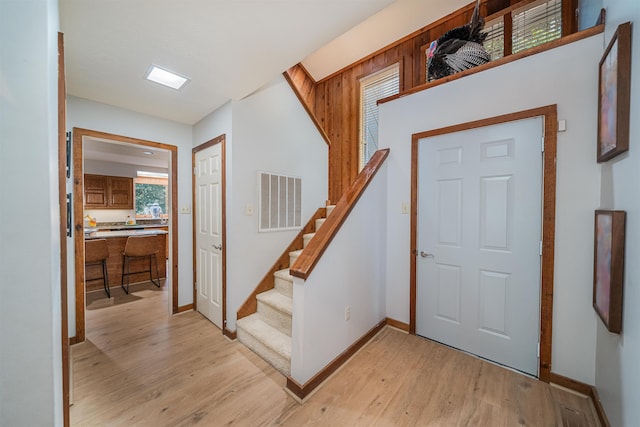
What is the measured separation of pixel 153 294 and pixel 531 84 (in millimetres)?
5080

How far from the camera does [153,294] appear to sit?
3.75 m

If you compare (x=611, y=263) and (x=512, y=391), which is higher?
(x=611, y=263)

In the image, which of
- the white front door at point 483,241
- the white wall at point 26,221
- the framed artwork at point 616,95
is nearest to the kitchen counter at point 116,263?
the white wall at point 26,221

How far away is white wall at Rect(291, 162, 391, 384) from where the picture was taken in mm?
1718

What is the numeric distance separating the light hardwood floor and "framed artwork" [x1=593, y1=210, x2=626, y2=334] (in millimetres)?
746

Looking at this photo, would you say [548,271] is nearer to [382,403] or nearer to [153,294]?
[382,403]

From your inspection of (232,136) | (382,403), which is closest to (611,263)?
(382,403)

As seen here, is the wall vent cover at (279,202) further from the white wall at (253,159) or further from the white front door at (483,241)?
the white front door at (483,241)

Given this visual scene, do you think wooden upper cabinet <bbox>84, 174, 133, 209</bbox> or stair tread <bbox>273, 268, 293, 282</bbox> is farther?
wooden upper cabinet <bbox>84, 174, 133, 209</bbox>

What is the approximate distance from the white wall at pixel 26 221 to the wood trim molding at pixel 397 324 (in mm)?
2482

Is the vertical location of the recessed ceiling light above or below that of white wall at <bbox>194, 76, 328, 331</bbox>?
above

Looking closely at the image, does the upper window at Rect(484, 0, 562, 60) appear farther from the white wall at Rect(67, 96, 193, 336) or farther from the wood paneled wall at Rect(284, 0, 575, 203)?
the white wall at Rect(67, 96, 193, 336)

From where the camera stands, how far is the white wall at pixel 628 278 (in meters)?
1.08

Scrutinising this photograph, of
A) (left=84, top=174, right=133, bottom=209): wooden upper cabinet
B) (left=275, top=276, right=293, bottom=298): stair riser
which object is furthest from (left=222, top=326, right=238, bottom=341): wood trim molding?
(left=84, top=174, right=133, bottom=209): wooden upper cabinet
